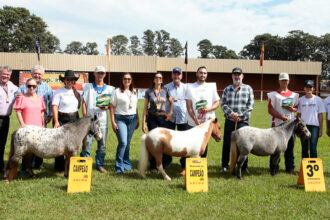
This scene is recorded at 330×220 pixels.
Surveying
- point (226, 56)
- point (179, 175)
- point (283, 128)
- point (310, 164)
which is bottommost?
point (179, 175)

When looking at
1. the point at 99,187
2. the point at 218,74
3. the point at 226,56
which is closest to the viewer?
the point at 99,187

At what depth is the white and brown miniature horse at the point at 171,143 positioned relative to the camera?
555cm

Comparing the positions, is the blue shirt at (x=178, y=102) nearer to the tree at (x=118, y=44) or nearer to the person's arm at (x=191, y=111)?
the person's arm at (x=191, y=111)

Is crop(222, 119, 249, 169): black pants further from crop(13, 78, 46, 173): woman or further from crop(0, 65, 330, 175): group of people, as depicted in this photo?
crop(13, 78, 46, 173): woman

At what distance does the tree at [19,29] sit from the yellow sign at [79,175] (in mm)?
60162

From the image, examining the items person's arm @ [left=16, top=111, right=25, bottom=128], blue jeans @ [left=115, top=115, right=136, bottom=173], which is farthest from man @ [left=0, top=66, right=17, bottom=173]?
blue jeans @ [left=115, top=115, right=136, bottom=173]

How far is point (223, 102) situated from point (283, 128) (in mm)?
1452

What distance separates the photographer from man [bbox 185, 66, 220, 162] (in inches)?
237

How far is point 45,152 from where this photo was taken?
17.4 feet

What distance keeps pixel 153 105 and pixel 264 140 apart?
256 centimetres

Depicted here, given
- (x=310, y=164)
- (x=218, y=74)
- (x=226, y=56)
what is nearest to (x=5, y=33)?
(x=218, y=74)

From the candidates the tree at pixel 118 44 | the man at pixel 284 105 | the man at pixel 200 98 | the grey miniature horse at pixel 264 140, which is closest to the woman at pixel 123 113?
the man at pixel 200 98

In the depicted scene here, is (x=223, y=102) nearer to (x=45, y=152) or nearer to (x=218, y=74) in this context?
(x=45, y=152)

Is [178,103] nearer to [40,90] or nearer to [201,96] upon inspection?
[201,96]
